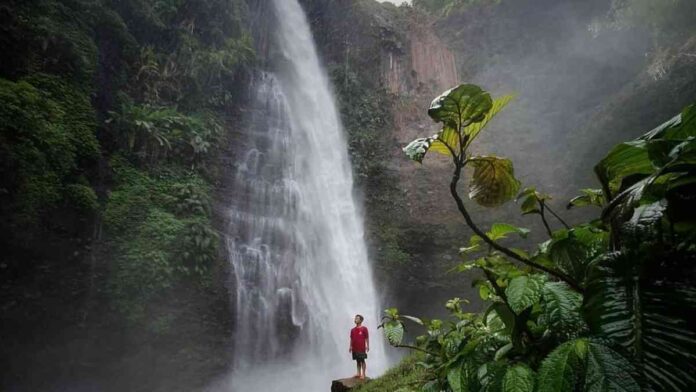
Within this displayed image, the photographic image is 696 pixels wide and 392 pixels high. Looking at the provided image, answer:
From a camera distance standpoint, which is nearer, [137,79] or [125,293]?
[125,293]

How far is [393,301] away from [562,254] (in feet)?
44.6

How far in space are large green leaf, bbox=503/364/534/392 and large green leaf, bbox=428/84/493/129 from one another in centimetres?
92

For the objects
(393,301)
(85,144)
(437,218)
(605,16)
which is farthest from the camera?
(605,16)

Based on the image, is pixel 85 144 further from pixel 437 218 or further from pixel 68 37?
pixel 437 218

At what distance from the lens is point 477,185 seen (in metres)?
2.06

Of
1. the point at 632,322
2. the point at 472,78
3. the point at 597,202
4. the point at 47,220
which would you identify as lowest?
the point at 632,322

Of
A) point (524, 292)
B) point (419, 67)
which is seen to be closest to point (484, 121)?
point (524, 292)

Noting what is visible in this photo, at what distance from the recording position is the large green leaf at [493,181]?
1.98 metres

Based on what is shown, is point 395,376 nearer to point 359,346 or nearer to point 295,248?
point 359,346

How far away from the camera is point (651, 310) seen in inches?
40.2

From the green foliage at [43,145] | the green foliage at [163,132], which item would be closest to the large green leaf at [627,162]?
the green foliage at [43,145]

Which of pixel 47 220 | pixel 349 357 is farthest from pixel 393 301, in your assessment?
pixel 47 220

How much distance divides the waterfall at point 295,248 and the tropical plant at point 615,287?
11055 millimetres

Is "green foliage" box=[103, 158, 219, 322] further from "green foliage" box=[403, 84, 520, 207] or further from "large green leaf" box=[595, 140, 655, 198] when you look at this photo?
"large green leaf" box=[595, 140, 655, 198]
